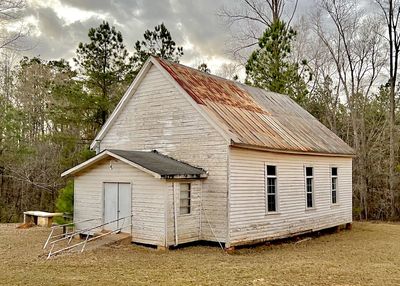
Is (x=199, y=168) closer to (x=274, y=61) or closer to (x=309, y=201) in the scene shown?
(x=309, y=201)

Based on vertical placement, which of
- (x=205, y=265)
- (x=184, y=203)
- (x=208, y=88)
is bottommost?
(x=205, y=265)

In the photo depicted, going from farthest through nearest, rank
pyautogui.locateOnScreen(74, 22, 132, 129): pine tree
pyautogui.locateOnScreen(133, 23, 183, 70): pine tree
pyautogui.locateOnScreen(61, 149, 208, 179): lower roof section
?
pyautogui.locateOnScreen(133, 23, 183, 70): pine tree → pyautogui.locateOnScreen(74, 22, 132, 129): pine tree → pyautogui.locateOnScreen(61, 149, 208, 179): lower roof section

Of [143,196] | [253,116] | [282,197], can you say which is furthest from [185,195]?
[253,116]

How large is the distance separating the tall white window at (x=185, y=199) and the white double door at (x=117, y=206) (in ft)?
5.49

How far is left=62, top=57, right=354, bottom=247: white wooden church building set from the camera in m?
13.0

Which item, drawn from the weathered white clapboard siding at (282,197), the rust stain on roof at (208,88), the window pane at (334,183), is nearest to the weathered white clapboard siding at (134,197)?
the weathered white clapboard siding at (282,197)

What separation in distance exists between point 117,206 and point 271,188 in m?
5.26

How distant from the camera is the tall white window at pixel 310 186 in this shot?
1702 cm

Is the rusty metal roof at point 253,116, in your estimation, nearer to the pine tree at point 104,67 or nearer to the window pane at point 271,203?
the window pane at point 271,203

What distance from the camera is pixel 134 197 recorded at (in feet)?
43.4

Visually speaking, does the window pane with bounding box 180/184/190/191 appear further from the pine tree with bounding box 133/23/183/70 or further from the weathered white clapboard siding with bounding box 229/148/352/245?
the pine tree with bounding box 133/23/183/70

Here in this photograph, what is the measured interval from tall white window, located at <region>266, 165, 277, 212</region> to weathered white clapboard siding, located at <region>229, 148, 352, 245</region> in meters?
0.19

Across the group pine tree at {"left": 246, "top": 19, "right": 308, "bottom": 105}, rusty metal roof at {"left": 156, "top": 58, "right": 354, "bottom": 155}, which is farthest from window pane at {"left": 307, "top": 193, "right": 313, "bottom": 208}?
pine tree at {"left": 246, "top": 19, "right": 308, "bottom": 105}

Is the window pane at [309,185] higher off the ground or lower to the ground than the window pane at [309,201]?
higher
